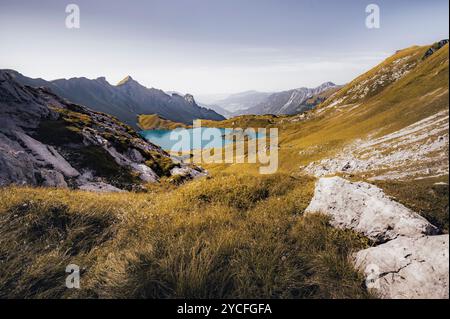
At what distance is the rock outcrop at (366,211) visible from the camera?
15.6ft

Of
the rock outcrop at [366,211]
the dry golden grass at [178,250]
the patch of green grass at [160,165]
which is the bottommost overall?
the patch of green grass at [160,165]

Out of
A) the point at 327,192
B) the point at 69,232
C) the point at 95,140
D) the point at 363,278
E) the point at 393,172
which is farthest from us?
the point at 95,140

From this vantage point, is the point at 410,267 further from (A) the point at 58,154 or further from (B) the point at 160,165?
(B) the point at 160,165

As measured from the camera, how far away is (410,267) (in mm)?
3977

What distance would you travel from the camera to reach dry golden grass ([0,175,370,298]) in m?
4.20

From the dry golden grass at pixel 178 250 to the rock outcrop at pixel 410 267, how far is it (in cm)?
32

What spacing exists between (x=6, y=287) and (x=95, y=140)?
45427mm

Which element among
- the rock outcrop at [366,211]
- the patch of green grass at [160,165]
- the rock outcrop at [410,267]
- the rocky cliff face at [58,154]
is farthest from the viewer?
the patch of green grass at [160,165]

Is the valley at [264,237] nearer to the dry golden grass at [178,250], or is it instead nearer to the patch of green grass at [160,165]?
the dry golden grass at [178,250]

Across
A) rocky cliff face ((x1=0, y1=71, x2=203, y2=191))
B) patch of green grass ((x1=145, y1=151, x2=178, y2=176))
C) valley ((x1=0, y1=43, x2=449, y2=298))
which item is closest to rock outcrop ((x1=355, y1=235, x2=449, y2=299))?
valley ((x1=0, y1=43, x2=449, y2=298))

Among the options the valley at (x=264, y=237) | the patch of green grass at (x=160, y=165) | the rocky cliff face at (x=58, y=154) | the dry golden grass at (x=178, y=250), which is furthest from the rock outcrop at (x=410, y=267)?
the patch of green grass at (x=160, y=165)
